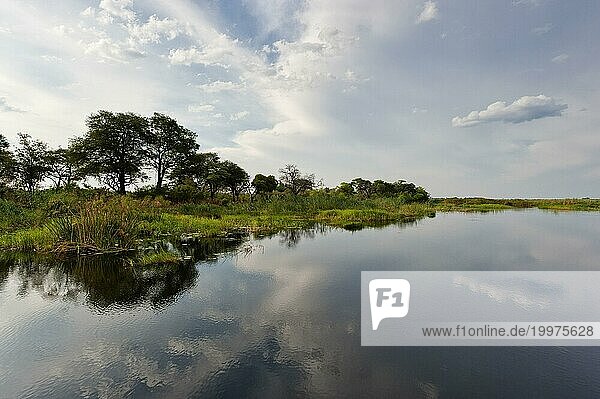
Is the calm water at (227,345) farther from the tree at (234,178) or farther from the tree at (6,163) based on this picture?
the tree at (234,178)

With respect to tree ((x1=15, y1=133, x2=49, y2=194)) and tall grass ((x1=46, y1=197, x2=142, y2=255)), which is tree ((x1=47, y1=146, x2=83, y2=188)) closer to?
tree ((x1=15, y1=133, x2=49, y2=194))

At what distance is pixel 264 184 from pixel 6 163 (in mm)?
28032

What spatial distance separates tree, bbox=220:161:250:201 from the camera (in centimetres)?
4222

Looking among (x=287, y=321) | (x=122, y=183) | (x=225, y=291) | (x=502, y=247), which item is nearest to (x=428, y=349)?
(x=287, y=321)

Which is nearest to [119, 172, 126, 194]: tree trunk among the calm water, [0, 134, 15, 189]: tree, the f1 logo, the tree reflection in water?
[0, 134, 15, 189]: tree

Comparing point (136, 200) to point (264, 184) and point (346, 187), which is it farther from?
point (346, 187)

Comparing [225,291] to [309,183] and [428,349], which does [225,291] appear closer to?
[428,349]

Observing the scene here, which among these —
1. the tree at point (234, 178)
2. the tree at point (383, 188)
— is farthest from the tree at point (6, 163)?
the tree at point (383, 188)

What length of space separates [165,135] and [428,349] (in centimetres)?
3467

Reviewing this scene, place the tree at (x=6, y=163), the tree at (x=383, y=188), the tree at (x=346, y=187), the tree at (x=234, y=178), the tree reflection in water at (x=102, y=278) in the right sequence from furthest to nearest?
Result: 1. the tree at (x=383, y=188)
2. the tree at (x=346, y=187)
3. the tree at (x=234, y=178)
4. the tree at (x=6, y=163)
5. the tree reflection in water at (x=102, y=278)

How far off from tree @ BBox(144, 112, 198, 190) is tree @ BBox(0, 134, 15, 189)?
36.2 feet

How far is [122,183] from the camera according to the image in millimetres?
33094

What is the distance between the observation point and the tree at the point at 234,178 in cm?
4222

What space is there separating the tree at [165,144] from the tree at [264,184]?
43.8ft
